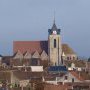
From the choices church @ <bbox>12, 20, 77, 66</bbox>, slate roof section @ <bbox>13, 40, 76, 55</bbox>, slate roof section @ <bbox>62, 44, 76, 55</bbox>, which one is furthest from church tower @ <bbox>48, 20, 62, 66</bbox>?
slate roof section @ <bbox>62, 44, 76, 55</bbox>

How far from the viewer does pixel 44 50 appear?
145875 millimetres

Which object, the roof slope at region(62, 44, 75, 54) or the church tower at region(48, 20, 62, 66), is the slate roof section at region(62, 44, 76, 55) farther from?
the church tower at region(48, 20, 62, 66)

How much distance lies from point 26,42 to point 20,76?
71238mm

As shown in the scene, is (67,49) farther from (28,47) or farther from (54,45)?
(28,47)

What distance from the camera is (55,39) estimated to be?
143 metres

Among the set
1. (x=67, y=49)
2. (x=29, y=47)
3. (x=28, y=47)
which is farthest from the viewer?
(x=67, y=49)

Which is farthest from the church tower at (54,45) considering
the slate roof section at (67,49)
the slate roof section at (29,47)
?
the slate roof section at (67,49)

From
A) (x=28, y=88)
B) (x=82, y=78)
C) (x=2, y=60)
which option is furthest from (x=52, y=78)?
(x=2, y=60)

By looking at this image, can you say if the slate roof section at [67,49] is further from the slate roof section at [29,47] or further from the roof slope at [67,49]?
the slate roof section at [29,47]

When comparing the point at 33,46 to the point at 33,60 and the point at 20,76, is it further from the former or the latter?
the point at 20,76

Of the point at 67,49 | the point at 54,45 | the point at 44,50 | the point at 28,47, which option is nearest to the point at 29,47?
the point at 28,47

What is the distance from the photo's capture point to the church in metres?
143

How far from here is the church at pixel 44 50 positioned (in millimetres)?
143000

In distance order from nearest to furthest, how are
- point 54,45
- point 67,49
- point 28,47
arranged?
point 54,45, point 28,47, point 67,49
